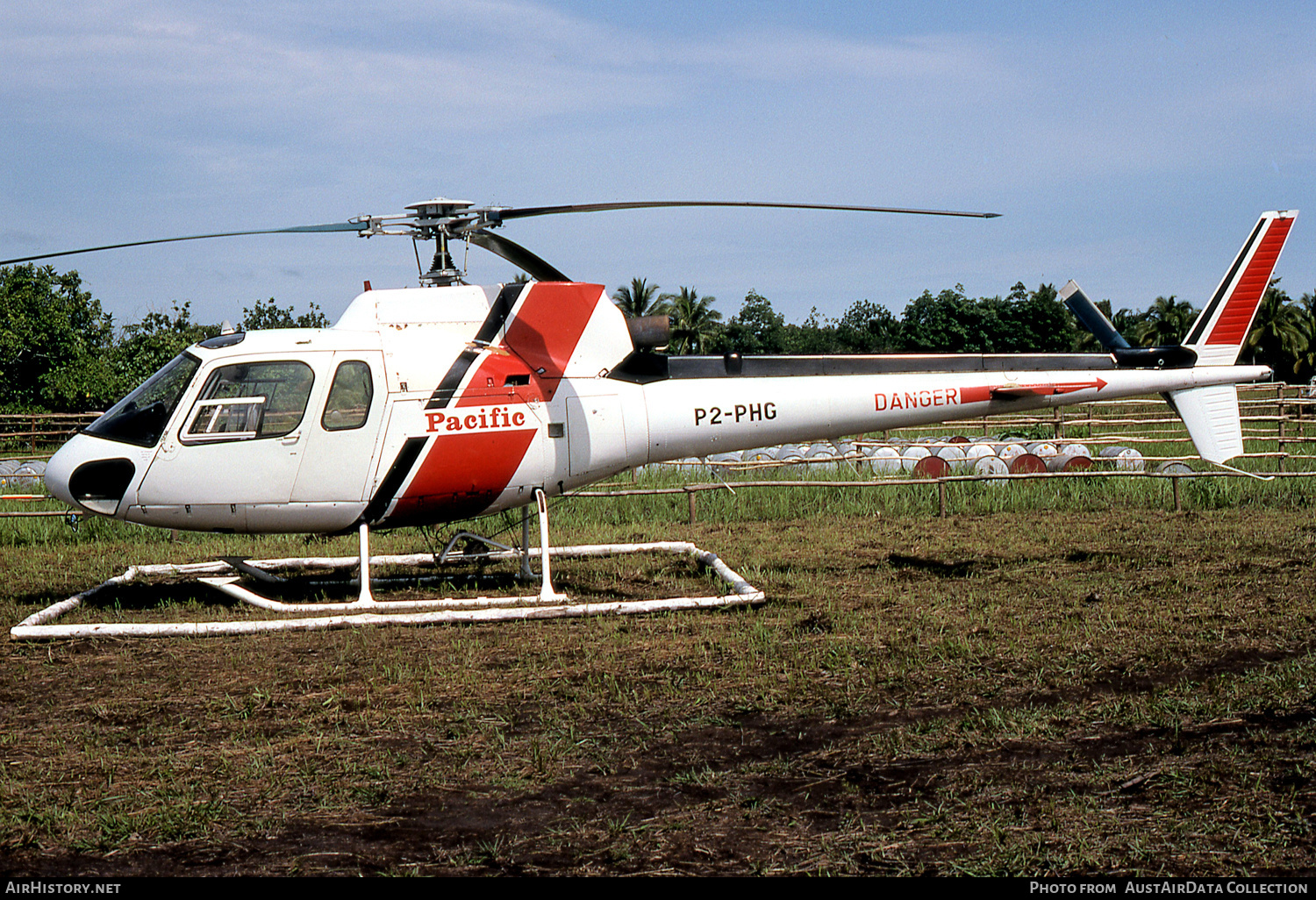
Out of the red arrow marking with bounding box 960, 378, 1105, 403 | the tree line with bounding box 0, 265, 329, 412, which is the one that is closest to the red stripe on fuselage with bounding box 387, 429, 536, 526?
the red arrow marking with bounding box 960, 378, 1105, 403

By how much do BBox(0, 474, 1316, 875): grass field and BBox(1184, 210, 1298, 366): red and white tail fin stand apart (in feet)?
6.59

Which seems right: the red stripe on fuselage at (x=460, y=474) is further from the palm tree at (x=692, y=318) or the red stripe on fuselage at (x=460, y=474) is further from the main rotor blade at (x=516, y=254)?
the palm tree at (x=692, y=318)

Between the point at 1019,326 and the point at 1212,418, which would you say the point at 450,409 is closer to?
the point at 1212,418

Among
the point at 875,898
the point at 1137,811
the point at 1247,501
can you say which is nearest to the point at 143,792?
the point at 875,898

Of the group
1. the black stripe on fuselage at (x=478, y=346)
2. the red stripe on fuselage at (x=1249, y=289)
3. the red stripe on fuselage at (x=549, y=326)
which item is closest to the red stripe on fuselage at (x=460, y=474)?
the black stripe on fuselage at (x=478, y=346)

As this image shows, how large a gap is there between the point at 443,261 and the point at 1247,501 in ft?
37.2

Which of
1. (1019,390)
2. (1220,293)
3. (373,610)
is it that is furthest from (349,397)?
(1220,293)

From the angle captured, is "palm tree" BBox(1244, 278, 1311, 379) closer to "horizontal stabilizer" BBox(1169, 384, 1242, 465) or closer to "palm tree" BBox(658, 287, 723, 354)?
"palm tree" BBox(658, 287, 723, 354)

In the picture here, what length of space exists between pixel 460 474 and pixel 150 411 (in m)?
2.39

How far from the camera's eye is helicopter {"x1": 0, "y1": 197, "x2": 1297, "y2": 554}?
8281mm

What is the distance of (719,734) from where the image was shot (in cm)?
555

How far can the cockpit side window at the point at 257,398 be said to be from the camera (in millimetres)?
8266

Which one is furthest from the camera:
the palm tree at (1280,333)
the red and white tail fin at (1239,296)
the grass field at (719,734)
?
the palm tree at (1280,333)

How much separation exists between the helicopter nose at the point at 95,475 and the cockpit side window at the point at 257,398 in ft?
2.04
